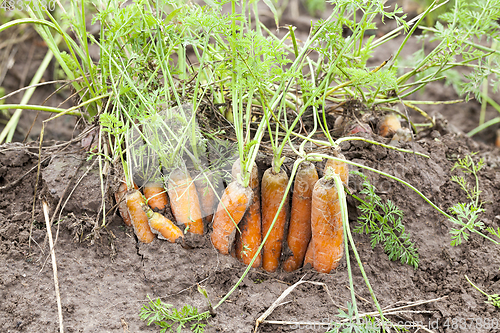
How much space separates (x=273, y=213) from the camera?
161 cm

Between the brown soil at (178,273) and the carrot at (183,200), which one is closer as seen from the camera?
the brown soil at (178,273)

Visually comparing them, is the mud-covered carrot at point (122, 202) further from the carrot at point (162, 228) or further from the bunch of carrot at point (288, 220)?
the bunch of carrot at point (288, 220)

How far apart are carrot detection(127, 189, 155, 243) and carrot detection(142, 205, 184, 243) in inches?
1.1

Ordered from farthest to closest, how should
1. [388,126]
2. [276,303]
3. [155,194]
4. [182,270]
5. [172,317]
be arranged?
[388,126] < [155,194] < [182,270] < [276,303] < [172,317]

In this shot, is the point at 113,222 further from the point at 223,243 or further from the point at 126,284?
the point at 223,243

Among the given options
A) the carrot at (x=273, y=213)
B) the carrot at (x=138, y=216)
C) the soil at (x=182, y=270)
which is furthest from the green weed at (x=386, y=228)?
the carrot at (x=138, y=216)

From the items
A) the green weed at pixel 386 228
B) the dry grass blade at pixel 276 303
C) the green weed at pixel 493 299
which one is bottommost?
the green weed at pixel 493 299

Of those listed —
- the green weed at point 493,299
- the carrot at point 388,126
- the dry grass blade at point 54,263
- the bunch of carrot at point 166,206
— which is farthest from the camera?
the carrot at point 388,126

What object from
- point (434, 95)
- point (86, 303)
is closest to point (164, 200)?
point (86, 303)

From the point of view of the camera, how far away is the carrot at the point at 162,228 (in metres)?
1.53

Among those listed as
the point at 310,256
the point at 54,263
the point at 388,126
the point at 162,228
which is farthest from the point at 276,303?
the point at 388,126

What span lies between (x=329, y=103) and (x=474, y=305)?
1.12m

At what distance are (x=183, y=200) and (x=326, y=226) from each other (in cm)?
58

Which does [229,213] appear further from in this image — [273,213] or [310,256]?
[310,256]
